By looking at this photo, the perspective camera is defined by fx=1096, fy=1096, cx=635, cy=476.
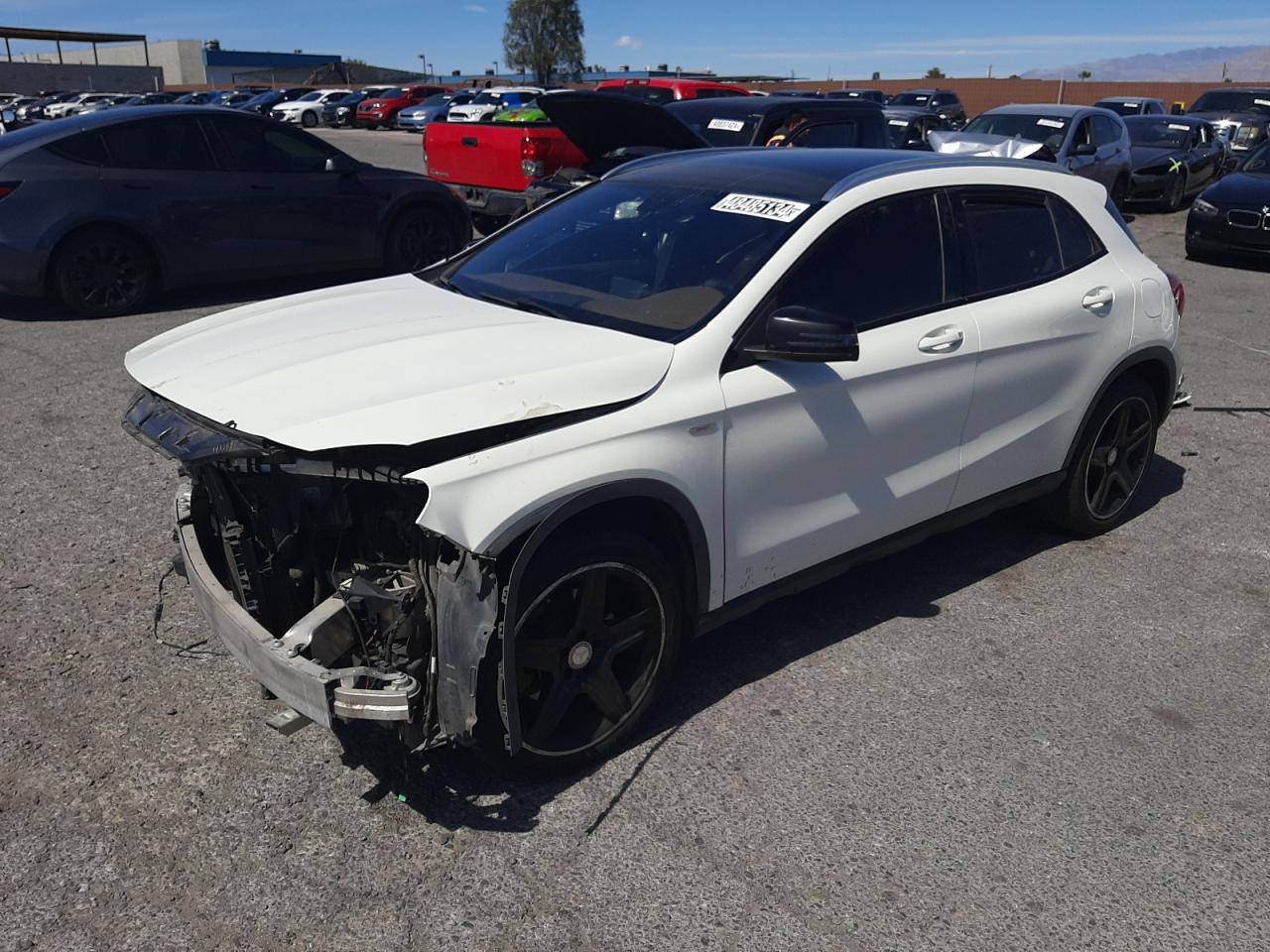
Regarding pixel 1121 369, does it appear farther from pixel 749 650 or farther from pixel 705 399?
pixel 705 399

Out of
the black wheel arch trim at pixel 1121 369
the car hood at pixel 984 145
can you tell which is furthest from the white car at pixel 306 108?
the black wheel arch trim at pixel 1121 369

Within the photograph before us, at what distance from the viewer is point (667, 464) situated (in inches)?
126

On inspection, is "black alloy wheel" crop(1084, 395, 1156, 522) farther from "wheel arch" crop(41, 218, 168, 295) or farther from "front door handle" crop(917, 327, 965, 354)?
→ "wheel arch" crop(41, 218, 168, 295)

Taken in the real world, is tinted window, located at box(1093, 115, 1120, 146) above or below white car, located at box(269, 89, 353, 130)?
below

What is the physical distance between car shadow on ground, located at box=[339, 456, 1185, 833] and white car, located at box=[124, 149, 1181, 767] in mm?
186

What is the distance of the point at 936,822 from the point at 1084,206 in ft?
9.77

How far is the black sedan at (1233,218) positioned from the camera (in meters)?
12.3

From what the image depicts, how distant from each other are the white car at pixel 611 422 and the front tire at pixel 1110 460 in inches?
7.7

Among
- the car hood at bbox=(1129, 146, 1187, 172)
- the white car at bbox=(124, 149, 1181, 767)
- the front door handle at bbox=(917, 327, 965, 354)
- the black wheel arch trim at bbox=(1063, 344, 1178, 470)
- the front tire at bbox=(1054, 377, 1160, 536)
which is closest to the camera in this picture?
the white car at bbox=(124, 149, 1181, 767)

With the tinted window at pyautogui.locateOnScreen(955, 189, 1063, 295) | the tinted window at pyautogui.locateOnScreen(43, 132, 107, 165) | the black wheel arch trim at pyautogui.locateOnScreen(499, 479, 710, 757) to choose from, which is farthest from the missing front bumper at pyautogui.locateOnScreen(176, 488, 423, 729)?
the tinted window at pyautogui.locateOnScreen(43, 132, 107, 165)

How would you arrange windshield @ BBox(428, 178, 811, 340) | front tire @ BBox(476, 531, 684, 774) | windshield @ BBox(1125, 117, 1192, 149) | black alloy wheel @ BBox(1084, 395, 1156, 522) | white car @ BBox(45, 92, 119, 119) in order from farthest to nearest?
white car @ BBox(45, 92, 119, 119) → windshield @ BBox(1125, 117, 1192, 149) → black alloy wheel @ BBox(1084, 395, 1156, 522) → windshield @ BBox(428, 178, 811, 340) → front tire @ BBox(476, 531, 684, 774)

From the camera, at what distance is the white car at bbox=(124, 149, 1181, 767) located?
289 centimetres

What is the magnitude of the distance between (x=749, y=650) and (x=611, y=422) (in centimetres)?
135

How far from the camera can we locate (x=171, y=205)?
28.6 feet
